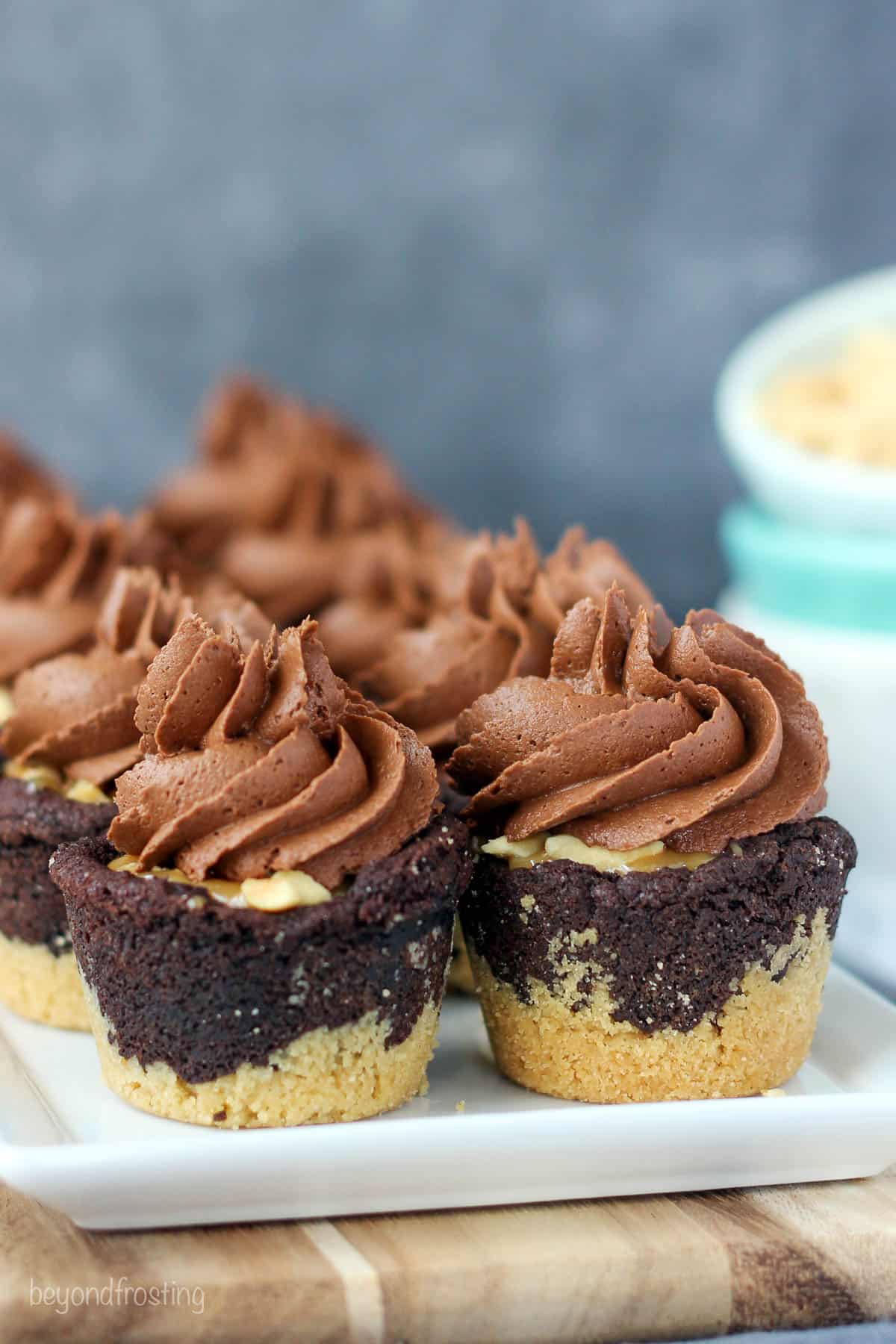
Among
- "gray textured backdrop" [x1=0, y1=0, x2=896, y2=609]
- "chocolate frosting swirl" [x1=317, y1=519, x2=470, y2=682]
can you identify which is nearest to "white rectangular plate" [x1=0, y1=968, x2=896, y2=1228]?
"chocolate frosting swirl" [x1=317, y1=519, x2=470, y2=682]

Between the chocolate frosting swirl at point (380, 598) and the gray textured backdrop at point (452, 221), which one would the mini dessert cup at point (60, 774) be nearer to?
the chocolate frosting swirl at point (380, 598)

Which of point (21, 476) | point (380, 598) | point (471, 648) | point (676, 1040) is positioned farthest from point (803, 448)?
point (21, 476)

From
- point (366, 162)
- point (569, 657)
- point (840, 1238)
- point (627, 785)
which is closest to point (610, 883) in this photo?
point (627, 785)

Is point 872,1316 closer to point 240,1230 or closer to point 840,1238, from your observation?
point 840,1238

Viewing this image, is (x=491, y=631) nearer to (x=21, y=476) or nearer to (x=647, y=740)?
(x=647, y=740)

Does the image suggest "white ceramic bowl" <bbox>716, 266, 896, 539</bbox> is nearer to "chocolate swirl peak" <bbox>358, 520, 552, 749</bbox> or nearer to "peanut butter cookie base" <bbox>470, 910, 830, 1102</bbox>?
"chocolate swirl peak" <bbox>358, 520, 552, 749</bbox>

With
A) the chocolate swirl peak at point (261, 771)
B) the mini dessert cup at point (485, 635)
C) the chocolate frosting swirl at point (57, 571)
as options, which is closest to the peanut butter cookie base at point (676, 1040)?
the mini dessert cup at point (485, 635)
